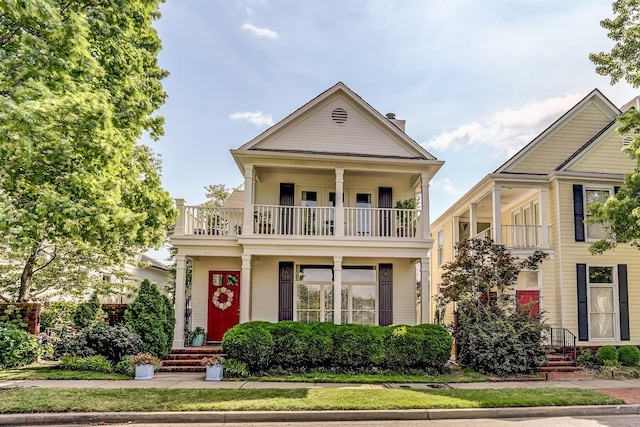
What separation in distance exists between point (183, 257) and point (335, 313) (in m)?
5.19

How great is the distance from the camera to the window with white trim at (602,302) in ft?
47.1

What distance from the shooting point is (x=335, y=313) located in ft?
43.8

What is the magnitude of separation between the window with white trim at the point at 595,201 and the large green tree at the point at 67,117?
1429cm

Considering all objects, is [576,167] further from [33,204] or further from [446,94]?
[33,204]

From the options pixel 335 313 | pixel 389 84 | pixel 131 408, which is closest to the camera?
pixel 131 408

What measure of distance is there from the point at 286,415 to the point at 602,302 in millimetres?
12394

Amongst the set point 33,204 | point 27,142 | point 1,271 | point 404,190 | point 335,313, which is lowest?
point 335,313

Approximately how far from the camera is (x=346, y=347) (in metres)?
11.4

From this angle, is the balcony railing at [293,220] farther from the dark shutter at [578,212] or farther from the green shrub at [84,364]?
the dark shutter at [578,212]

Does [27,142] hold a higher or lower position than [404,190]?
lower

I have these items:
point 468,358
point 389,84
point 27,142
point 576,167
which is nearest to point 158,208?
point 27,142

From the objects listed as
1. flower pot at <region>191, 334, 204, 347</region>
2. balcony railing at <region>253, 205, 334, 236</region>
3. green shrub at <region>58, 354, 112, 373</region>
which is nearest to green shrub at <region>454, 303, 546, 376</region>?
balcony railing at <region>253, 205, 334, 236</region>

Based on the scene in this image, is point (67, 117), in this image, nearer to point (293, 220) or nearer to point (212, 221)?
point (212, 221)

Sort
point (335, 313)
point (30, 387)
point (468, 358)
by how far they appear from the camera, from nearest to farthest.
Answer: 1. point (30, 387)
2. point (468, 358)
3. point (335, 313)
